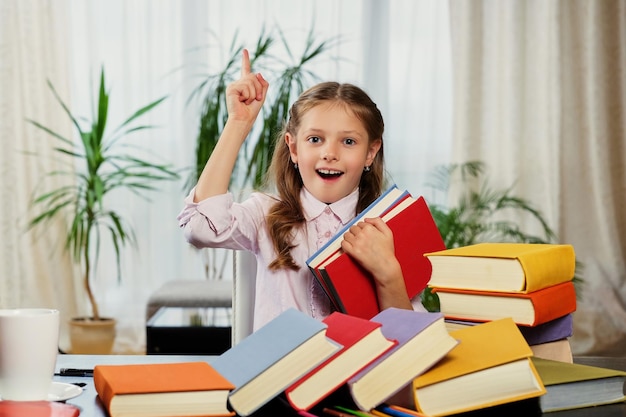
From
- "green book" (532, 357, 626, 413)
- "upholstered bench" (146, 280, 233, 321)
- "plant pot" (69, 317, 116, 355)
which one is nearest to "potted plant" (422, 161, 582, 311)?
"upholstered bench" (146, 280, 233, 321)

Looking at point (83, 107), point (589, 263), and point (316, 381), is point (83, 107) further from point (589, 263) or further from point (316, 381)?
point (316, 381)

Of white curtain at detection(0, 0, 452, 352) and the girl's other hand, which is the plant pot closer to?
white curtain at detection(0, 0, 452, 352)

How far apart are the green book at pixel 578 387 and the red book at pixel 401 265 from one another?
411mm

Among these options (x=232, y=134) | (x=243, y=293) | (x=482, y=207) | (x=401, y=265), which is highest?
(x=232, y=134)

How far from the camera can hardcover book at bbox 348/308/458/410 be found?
0.84 meters

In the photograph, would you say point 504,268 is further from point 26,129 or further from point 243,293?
point 26,129

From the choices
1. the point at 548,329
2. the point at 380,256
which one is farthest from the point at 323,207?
the point at 548,329

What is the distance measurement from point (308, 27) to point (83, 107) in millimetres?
1320

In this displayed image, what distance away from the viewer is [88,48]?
4574 mm

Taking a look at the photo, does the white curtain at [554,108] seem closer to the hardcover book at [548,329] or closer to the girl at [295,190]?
the girl at [295,190]

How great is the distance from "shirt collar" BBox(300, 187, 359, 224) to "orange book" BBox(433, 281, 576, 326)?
53 centimetres

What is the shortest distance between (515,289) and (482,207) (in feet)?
10.7

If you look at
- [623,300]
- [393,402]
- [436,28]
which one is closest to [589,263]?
[623,300]

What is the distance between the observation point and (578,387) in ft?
3.07
